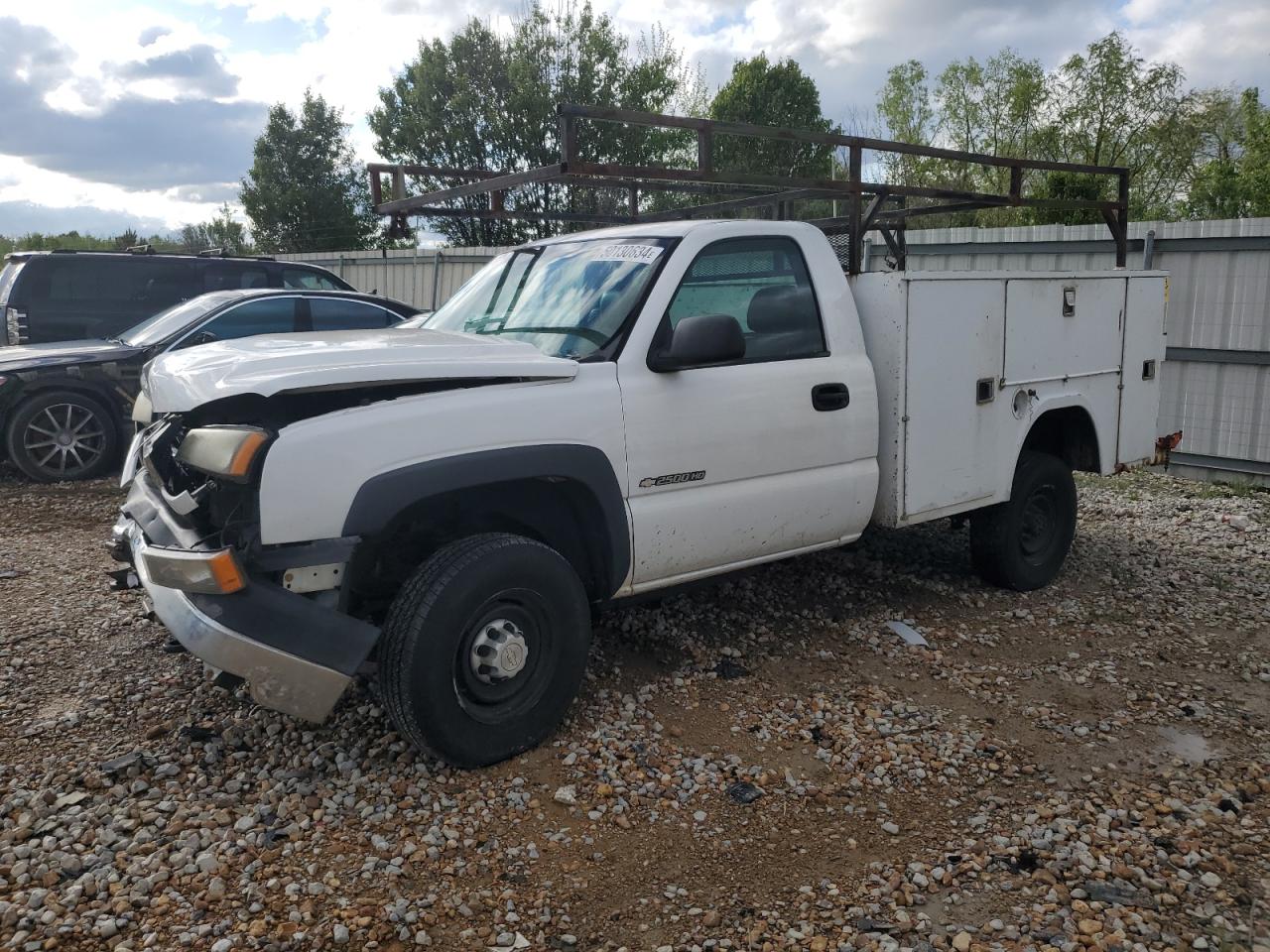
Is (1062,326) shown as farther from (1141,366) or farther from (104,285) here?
(104,285)

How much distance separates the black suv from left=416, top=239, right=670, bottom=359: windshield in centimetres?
610

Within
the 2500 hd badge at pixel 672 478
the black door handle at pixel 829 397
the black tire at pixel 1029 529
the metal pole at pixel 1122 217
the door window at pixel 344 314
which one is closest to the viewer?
the 2500 hd badge at pixel 672 478

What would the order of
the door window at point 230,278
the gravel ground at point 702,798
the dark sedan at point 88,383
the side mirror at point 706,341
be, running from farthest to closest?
the door window at point 230,278, the dark sedan at point 88,383, the side mirror at point 706,341, the gravel ground at point 702,798

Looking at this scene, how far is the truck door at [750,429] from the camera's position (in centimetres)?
398

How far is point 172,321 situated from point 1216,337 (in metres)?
9.37

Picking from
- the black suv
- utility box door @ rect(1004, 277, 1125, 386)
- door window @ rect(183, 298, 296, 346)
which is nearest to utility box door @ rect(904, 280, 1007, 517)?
utility box door @ rect(1004, 277, 1125, 386)

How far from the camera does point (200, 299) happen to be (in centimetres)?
912

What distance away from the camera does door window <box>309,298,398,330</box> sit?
9125 mm

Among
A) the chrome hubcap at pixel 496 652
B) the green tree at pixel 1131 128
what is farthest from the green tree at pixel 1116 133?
the chrome hubcap at pixel 496 652

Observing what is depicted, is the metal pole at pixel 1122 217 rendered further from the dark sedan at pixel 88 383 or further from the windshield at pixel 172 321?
the windshield at pixel 172 321

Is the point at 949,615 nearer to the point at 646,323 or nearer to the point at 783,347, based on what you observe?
the point at 783,347

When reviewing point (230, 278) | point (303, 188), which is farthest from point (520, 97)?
point (230, 278)

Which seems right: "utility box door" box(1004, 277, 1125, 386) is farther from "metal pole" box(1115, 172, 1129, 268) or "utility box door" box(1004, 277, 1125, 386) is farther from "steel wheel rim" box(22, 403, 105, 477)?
"steel wheel rim" box(22, 403, 105, 477)

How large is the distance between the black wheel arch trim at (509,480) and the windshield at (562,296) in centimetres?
51
